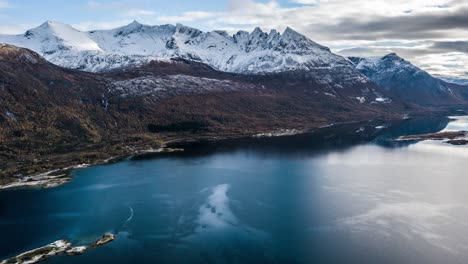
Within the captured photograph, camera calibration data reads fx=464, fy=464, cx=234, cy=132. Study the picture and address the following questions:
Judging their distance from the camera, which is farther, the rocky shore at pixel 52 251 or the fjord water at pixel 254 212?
the fjord water at pixel 254 212

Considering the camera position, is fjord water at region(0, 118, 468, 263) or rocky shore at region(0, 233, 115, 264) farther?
fjord water at region(0, 118, 468, 263)

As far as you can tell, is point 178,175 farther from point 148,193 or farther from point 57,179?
point 57,179

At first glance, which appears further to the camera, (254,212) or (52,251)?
(254,212)

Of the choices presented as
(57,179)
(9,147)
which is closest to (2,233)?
(57,179)
